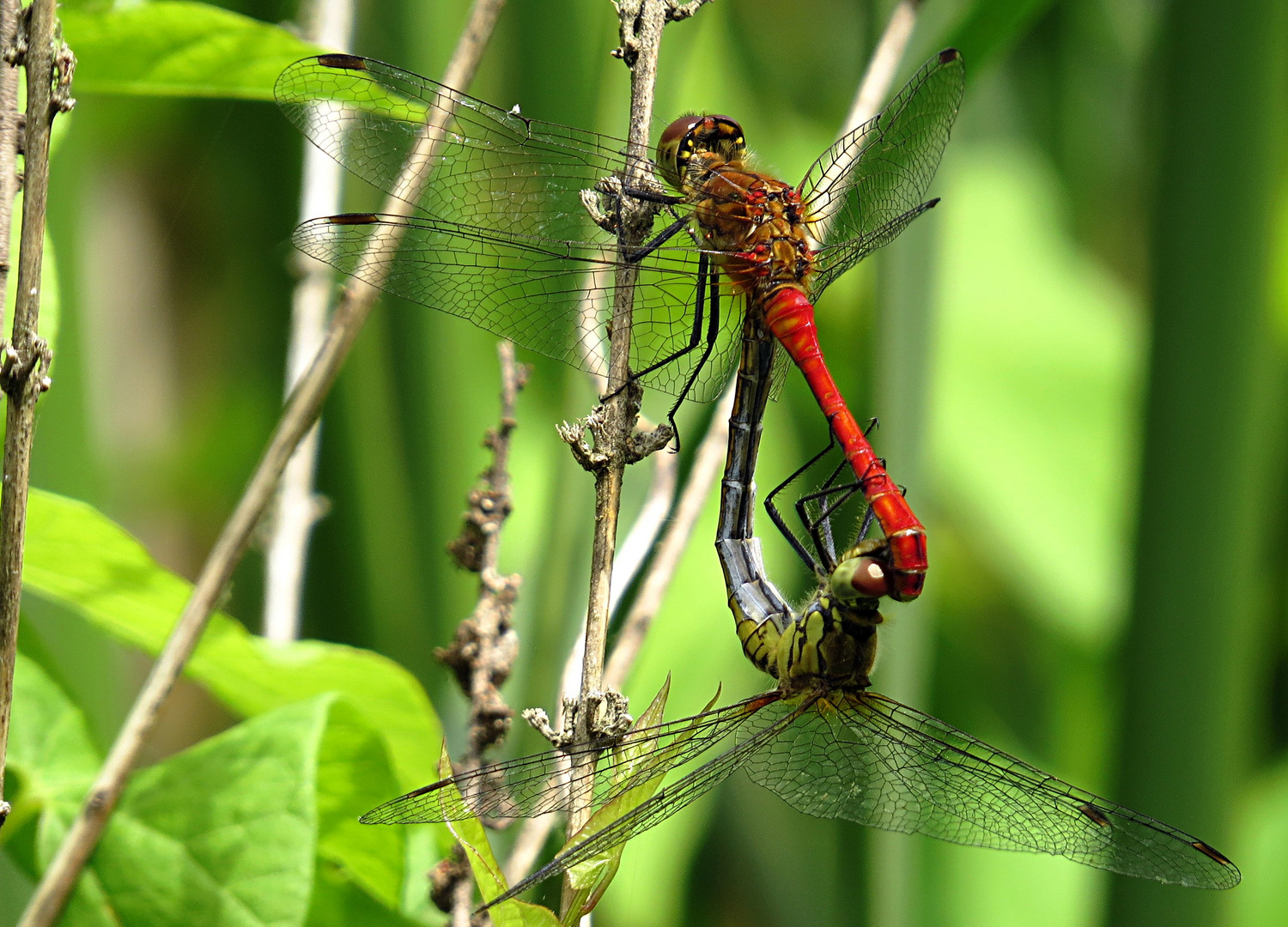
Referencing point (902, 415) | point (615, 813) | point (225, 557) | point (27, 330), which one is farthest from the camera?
point (902, 415)

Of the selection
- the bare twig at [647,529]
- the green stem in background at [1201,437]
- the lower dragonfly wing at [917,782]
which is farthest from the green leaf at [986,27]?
the lower dragonfly wing at [917,782]

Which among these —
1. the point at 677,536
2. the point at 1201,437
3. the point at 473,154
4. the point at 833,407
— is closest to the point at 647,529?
the point at 677,536

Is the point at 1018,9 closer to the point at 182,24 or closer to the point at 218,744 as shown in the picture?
the point at 182,24

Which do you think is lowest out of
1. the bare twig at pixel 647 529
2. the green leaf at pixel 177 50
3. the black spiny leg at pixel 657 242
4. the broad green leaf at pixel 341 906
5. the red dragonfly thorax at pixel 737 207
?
the broad green leaf at pixel 341 906

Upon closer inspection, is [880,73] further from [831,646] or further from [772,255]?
[831,646]

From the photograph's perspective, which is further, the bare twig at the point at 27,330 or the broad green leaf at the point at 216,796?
the broad green leaf at the point at 216,796

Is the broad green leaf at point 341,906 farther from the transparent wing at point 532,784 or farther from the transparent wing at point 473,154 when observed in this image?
the transparent wing at point 473,154
